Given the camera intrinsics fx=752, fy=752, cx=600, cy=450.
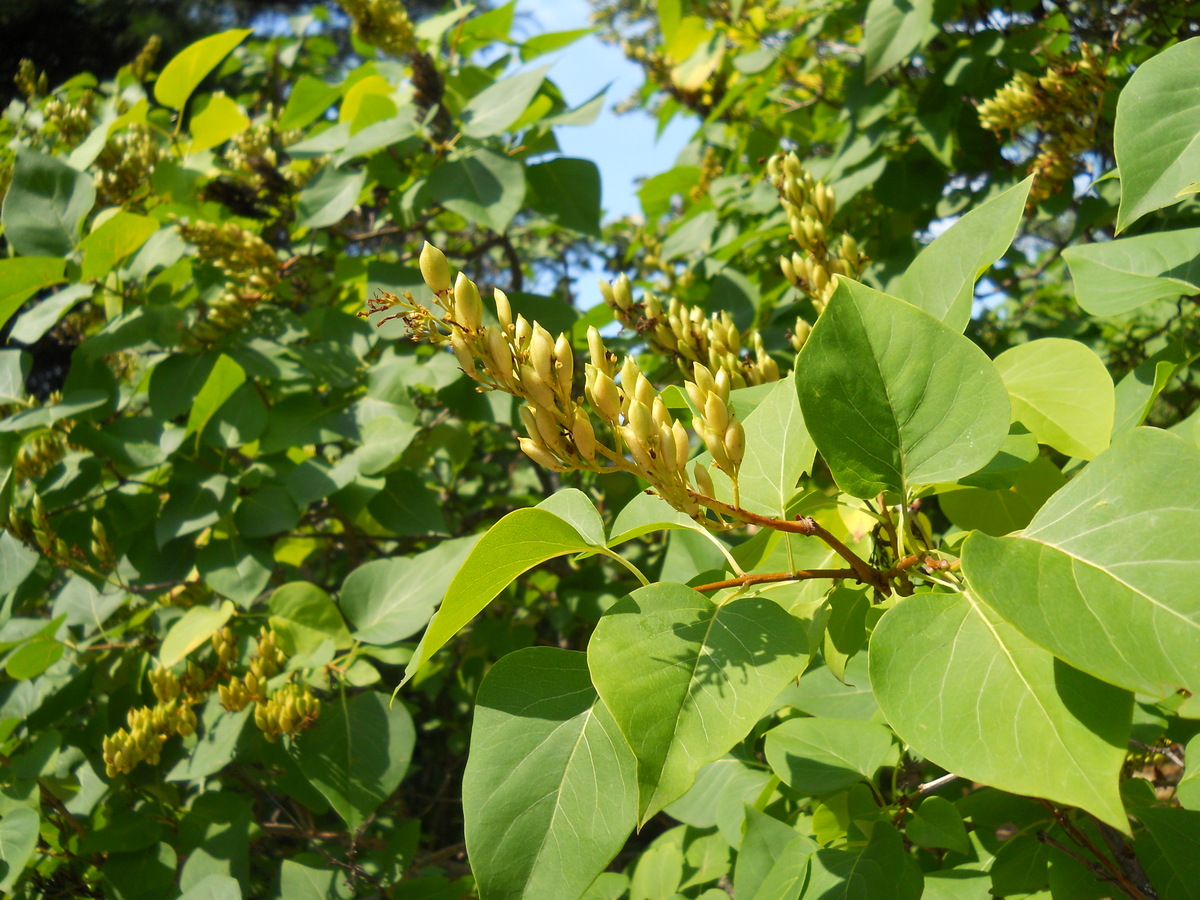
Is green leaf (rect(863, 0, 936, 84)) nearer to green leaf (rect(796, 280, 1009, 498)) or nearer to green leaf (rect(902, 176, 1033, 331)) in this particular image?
green leaf (rect(902, 176, 1033, 331))

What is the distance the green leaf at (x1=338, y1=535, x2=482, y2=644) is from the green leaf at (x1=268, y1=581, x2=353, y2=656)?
11 cm

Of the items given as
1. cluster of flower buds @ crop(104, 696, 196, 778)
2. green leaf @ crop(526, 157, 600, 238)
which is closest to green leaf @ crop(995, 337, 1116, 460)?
green leaf @ crop(526, 157, 600, 238)

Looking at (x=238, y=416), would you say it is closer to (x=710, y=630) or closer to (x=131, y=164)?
(x=131, y=164)

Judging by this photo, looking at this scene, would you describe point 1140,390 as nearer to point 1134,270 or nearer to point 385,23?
point 1134,270

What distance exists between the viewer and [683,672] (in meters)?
0.84

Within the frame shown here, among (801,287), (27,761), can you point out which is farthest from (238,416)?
(801,287)

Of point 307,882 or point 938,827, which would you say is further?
point 307,882

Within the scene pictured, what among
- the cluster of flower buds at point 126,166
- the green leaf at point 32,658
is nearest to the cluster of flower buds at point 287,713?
the green leaf at point 32,658

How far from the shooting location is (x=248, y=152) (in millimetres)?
2930

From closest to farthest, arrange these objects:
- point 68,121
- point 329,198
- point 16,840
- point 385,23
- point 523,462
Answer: point 16,840 → point 329,198 → point 385,23 → point 68,121 → point 523,462

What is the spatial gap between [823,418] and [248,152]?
9.31 feet

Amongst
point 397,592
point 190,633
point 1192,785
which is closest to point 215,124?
point 190,633

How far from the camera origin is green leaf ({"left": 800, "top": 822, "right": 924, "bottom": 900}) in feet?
3.60

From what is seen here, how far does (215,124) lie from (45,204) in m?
0.65
